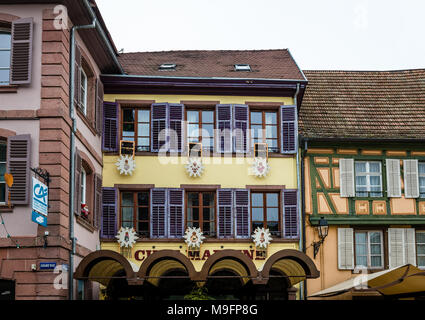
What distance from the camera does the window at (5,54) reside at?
1664 cm

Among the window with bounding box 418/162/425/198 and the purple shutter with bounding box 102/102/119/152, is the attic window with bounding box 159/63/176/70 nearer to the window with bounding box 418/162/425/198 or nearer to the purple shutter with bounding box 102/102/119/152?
the purple shutter with bounding box 102/102/119/152

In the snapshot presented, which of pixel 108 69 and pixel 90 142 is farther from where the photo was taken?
pixel 108 69

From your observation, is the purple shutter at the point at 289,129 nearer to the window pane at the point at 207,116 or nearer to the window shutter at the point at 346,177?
the window shutter at the point at 346,177

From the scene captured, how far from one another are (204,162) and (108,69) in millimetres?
3630

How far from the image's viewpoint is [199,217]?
21219mm

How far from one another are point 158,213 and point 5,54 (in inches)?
250

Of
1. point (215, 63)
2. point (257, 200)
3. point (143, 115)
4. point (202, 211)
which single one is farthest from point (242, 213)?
point (215, 63)

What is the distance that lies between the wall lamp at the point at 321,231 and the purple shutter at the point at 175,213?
3687 mm

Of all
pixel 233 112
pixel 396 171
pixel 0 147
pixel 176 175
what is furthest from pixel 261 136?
pixel 0 147

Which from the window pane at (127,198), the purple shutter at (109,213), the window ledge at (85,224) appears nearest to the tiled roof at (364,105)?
the window pane at (127,198)

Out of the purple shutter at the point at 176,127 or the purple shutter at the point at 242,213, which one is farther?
the purple shutter at the point at 176,127

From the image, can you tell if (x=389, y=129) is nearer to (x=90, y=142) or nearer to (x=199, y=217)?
(x=199, y=217)

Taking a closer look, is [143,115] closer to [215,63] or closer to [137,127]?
[137,127]
